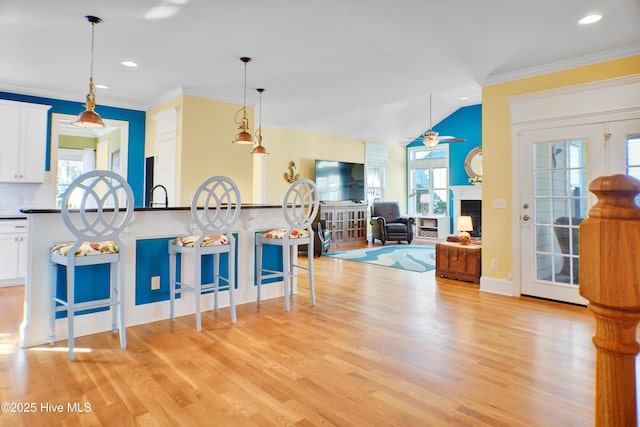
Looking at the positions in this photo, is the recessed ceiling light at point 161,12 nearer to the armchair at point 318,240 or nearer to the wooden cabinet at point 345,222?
the armchair at point 318,240

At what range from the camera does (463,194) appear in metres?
9.17

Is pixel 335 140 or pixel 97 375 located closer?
pixel 97 375

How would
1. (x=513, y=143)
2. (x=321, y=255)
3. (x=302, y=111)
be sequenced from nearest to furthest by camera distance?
1. (x=513, y=143)
2. (x=302, y=111)
3. (x=321, y=255)

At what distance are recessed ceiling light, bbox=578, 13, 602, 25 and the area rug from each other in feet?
12.0

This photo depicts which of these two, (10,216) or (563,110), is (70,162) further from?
(563,110)

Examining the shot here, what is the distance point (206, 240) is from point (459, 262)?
11.2ft

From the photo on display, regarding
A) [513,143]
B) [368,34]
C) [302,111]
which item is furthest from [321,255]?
[368,34]

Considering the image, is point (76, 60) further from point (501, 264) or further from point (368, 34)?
point (501, 264)

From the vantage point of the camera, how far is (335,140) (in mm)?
9352

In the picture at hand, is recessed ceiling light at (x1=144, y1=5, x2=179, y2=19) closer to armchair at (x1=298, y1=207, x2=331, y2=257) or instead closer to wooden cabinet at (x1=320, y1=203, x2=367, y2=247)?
armchair at (x1=298, y1=207, x2=331, y2=257)

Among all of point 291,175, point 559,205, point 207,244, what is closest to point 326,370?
point 207,244

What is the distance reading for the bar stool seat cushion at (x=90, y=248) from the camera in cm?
272

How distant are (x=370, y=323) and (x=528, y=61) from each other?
3270 millimetres

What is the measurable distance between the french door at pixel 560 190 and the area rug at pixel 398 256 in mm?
1826
